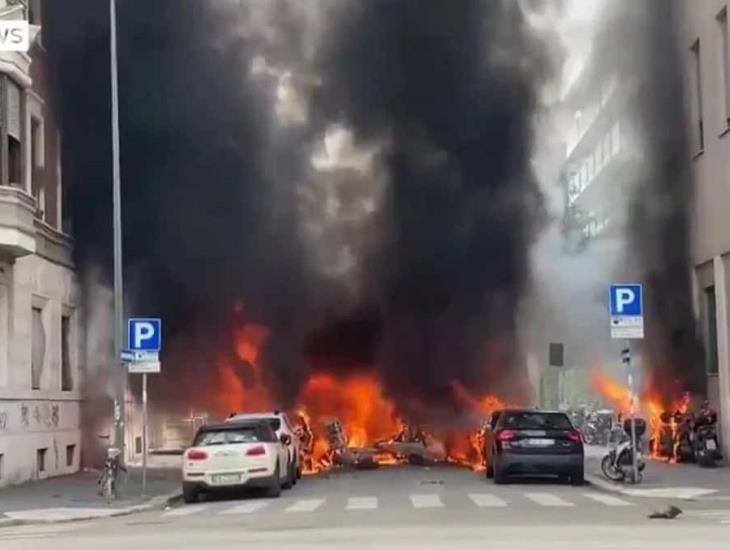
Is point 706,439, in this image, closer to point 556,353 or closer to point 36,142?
point 556,353

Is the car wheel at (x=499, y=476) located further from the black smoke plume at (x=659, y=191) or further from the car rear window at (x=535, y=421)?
the black smoke plume at (x=659, y=191)

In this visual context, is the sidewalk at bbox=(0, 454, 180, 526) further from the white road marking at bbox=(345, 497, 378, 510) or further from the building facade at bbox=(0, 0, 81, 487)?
the white road marking at bbox=(345, 497, 378, 510)

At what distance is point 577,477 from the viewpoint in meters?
23.5

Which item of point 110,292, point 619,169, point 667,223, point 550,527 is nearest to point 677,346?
point 667,223

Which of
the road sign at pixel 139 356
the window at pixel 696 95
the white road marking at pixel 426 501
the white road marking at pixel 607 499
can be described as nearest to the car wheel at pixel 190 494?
the road sign at pixel 139 356

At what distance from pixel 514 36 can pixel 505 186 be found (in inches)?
170

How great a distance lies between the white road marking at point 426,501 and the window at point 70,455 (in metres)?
11.8

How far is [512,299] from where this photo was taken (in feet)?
117

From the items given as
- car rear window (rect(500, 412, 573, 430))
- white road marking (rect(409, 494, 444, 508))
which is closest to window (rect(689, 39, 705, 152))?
car rear window (rect(500, 412, 573, 430))

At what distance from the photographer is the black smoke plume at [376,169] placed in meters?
33.8

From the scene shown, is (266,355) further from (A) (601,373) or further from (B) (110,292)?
(A) (601,373)

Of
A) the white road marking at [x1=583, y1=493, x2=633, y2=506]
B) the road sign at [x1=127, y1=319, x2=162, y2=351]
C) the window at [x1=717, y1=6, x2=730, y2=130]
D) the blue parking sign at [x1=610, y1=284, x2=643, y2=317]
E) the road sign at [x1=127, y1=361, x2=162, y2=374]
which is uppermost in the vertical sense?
the window at [x1=717, y1=6, x2=730, y2=130]

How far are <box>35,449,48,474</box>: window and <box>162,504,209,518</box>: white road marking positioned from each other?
7.06 metres

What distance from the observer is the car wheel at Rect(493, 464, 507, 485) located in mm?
23547
